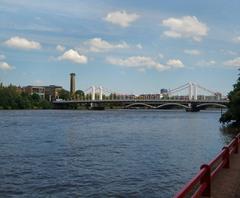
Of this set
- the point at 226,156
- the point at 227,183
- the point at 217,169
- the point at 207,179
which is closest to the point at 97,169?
the point at 226,156

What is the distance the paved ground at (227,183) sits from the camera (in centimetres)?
1462

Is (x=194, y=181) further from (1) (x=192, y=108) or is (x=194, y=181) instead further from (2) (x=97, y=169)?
(1) (x=192, y=108)

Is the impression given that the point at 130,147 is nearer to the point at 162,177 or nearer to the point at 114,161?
the point at 114,161

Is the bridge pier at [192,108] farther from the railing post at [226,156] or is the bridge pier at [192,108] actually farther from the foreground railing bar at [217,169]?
the foreground railing bar at [217,169]

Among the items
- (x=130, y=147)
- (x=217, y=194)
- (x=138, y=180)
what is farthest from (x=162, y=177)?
(x=130, y=147)

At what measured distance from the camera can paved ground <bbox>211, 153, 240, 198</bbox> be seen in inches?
576

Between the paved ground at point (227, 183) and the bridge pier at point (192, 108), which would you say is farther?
the bridge pier at point (192, 108)

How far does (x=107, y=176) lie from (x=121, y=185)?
118 inches

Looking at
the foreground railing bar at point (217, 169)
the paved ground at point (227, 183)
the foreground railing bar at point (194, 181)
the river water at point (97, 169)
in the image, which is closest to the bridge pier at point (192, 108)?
the river water at point (97, 169)

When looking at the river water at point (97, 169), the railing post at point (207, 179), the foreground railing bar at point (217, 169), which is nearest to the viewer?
the railing post at point (207, 179)

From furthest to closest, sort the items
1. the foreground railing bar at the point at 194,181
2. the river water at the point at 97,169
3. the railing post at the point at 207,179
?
1. the river water at the point at 97,169
2. the railing post at the point at 207,179
3. the foreground railing bar at the point at 194,181

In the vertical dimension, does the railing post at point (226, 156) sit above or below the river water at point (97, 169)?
above

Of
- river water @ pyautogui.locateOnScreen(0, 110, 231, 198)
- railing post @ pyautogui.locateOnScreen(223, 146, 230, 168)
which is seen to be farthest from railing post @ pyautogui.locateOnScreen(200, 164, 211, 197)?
river water @ pyautogui.locateOnScreen(0, 110, 231, 198)

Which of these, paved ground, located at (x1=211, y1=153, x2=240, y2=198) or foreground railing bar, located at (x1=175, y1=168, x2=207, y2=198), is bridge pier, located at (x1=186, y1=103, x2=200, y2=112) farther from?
foreground railing bar, located at (x1=175, y1=168, x2=207, y2=198)
